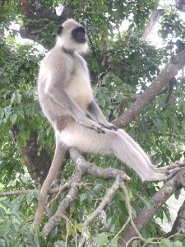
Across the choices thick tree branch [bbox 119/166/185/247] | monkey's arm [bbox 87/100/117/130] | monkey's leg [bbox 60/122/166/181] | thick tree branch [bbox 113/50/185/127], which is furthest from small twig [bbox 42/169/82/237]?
monkey's arm [bbox 87/100/117/130]

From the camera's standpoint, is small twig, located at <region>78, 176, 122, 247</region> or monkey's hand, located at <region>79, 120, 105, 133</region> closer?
small twig, located at <region>78, 176, 122, 247</region>

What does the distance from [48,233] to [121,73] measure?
349 centimetres

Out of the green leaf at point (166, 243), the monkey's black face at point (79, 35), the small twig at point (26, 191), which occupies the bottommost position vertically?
the small twig at point (26, 191)

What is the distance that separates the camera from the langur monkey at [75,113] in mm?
2980

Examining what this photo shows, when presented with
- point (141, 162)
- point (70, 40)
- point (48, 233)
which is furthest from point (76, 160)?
point (70, 40)

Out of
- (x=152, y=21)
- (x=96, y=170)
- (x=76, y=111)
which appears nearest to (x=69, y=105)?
(x=76, y=111)

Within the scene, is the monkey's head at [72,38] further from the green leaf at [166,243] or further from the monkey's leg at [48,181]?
the green leaf at [166,243]

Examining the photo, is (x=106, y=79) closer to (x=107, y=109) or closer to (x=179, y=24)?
(x=107, y=109)

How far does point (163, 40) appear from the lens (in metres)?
5.58

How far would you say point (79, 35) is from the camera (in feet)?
12.2

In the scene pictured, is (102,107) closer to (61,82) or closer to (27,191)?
(61,82)

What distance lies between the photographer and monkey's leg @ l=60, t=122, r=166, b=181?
2.94 metres

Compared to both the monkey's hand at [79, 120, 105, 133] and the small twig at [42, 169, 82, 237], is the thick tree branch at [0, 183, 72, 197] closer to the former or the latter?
the small twig at [42, 169, 82, 237]

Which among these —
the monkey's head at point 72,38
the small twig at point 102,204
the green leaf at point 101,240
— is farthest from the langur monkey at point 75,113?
the green leaf at point 101,240
